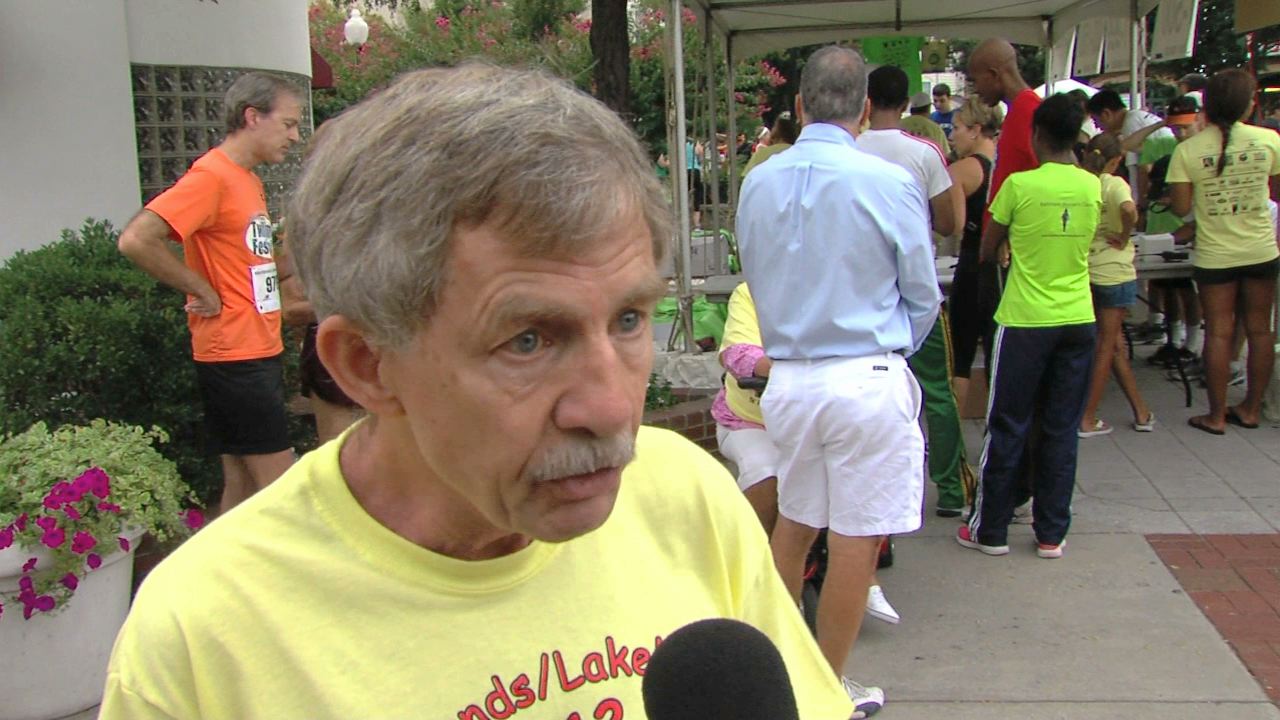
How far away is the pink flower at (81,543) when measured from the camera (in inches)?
152

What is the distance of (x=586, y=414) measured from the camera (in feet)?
3.76

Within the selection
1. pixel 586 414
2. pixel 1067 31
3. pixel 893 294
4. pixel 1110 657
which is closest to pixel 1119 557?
pixel 1110 657

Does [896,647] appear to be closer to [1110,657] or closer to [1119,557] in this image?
[1110,657]

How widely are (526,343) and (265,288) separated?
3.88 metres

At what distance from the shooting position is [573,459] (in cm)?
115

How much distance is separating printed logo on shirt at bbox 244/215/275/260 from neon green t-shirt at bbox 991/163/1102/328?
3119 mm

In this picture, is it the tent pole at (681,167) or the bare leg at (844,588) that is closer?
the bare leg at (844,588)

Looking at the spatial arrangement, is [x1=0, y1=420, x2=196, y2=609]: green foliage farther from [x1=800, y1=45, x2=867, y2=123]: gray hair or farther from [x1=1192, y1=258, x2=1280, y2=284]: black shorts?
[x1=1192, y1=258, x2=1280, y2=284]: black shorts

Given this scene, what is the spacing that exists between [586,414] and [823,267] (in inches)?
108

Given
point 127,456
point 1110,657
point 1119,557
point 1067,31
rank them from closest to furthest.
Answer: point 127,456, point 1110,657, point 1119,557, point 1067,31

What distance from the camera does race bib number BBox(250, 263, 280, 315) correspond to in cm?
471

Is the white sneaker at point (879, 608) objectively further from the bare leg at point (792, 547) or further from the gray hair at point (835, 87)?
the gray hair at point (835, 87)

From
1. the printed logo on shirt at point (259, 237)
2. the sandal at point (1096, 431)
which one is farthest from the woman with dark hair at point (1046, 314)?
the printed logo on shirt at point (259, 237)

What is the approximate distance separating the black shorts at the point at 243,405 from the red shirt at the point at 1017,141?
3.54m
